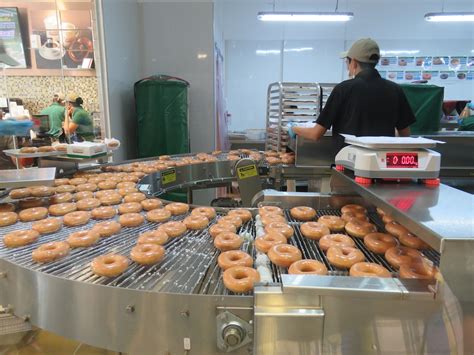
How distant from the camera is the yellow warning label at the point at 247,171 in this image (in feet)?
8.64

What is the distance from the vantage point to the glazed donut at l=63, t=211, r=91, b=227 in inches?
53.9

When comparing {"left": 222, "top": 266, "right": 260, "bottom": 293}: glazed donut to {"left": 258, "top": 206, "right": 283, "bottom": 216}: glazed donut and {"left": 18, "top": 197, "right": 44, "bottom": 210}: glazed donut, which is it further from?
{"left": 18, "top": 197, "right": 44, "bottom": 210}: glazed donut

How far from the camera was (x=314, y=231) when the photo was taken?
1.26m

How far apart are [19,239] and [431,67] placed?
25.1 feet

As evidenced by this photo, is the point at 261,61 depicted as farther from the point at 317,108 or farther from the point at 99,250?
the point at 99,250

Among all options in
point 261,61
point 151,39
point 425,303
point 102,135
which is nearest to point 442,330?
point 425,303

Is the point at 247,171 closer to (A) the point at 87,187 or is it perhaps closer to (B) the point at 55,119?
(A) the point at 87,187

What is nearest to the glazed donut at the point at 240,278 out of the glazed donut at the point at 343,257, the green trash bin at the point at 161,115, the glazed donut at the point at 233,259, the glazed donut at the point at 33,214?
the glazed donut at the point at 233,259

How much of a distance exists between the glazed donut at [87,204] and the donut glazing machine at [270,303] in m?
0.44

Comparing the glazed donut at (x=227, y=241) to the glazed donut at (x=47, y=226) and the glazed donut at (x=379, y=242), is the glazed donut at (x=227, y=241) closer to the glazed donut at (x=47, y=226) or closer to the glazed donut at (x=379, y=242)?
the glazed donut at (x=379, y=242)

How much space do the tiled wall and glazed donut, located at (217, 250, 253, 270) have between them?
139 inches

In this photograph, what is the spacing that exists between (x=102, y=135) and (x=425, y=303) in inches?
139

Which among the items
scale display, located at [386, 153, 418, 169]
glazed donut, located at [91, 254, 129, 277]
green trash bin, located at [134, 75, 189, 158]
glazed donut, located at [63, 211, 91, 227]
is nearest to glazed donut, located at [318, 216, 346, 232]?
scale display, located at [386, 153, 418, 169]

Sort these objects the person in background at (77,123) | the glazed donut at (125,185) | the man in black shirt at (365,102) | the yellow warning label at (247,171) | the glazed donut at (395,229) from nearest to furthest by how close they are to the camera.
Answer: the glazed donut at (395,229), the glazed donut at (125,185), the man in black shirt at (365,102), the yellow warning label at (247,171), the person in background at (77,123)
